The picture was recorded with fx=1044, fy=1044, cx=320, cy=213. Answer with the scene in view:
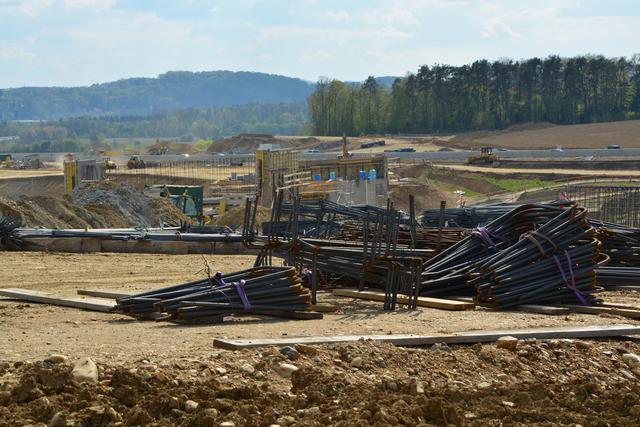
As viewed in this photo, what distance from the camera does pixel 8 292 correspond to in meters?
12.9

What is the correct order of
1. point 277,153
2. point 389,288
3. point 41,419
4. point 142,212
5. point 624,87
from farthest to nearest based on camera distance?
point 624,87, point 277,153, point 142,212, point 389,288, point 41,419

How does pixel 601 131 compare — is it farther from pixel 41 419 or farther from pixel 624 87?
pixel 41 419

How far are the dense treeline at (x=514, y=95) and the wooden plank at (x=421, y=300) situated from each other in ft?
321

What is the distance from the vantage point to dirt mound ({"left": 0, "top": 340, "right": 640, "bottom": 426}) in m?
7.14

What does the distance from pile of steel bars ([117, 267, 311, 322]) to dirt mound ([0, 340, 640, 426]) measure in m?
2.17

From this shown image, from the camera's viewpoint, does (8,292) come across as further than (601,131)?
No

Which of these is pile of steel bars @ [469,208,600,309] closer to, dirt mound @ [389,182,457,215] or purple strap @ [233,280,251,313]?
purple strap @ [233,280,251,313]

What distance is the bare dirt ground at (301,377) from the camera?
7.22 metres

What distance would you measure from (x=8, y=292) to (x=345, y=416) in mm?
7017

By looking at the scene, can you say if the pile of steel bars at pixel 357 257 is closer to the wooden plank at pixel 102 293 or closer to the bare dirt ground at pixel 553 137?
the wooden plank at pixel 102 293

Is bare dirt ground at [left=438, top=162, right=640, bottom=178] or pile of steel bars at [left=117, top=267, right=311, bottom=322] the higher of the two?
pile of steel bars at [left=117, top=267, right=311, bottom=322]

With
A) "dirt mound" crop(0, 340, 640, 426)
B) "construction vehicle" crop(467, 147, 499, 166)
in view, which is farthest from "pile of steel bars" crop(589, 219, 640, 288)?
"construction vehicle" crop(467, 147, 499, 166)

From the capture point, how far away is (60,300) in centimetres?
1212

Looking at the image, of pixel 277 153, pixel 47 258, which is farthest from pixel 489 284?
pixel 277 153
